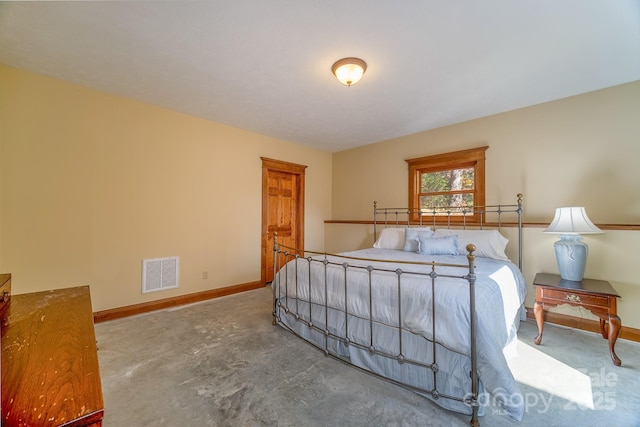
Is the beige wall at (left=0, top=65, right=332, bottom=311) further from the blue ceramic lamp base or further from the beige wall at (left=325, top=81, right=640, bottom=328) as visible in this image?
the blue ceramic lamp base

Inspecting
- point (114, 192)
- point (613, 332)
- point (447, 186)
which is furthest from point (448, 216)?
point (114, 192)

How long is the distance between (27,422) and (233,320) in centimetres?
244

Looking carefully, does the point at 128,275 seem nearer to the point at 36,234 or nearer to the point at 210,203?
the point at 36,234

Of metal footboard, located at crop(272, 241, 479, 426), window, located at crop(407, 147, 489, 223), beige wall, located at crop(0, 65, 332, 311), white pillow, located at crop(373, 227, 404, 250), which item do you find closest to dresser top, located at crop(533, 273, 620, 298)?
metal footboard, located at crop(272, 241, 479, 426)

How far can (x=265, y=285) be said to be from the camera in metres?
4.43

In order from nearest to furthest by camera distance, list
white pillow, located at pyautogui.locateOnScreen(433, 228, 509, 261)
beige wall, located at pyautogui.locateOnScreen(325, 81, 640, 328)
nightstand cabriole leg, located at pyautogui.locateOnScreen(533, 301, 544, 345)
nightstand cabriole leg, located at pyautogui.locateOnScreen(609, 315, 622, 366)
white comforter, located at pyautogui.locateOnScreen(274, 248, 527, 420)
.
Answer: white comforter, located at pyautogui.locateOnScreen(274, 248, 527, 420) < nightstand cabriole leg, located at pyautogui.locateOnScreen(609, 315, 622, 366) < nightstand cabriole leg, located at pyautogui.locateOnScreen(533, 301, 544, 345) < beige wall, located at pyautogui.locateOnScreen(325, 81, 640, 328) < white pillow, located at pyautogui.locateOnScreen(433, 228, 509, 261)

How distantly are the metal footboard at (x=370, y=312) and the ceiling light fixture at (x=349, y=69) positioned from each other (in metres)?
1.64

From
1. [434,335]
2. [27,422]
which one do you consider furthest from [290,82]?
[27,422]

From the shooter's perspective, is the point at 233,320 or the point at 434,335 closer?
the point at 434,335

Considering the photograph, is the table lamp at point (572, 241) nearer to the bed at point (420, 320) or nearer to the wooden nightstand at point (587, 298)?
the wooden nightstand at point (587, 298)

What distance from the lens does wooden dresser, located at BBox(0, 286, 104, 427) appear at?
0.66 meters

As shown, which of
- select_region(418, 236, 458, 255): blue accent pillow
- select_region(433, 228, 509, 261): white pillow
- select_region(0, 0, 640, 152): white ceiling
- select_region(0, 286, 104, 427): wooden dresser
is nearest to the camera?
select_region(0, 286, 104, 427): wooden dresser

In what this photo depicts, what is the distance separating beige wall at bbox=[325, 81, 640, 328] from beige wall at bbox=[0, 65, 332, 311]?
11.0ft

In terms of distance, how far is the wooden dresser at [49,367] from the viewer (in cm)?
66
